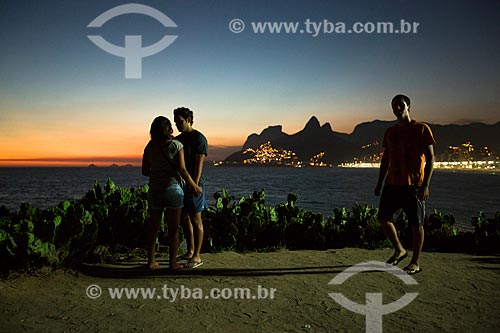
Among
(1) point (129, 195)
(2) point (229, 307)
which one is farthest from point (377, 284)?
(1) point (129, 195)

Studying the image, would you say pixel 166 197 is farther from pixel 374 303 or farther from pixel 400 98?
pixel 400 98

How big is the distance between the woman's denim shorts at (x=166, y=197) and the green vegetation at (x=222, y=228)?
109cm

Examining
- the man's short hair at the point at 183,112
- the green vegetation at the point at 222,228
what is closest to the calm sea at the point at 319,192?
the green vegetation at the point at 222,228

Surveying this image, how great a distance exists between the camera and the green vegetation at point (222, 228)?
5.07 metres

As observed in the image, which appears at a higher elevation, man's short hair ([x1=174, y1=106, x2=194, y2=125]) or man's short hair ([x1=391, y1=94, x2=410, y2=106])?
man's short hair ([x1=391, y1=94, x2=410, y2=106])

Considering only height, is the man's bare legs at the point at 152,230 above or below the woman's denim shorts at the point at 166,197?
below

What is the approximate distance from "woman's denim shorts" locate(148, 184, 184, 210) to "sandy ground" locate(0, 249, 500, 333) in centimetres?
91

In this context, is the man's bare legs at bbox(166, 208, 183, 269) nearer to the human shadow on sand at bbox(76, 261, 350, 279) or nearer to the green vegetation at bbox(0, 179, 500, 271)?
the human shadow on sand at bbox(76, 261, 350, 279)

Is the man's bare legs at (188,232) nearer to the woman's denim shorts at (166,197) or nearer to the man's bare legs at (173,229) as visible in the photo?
the man's bare legs at (173,229)

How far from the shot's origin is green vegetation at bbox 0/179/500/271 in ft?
16.6

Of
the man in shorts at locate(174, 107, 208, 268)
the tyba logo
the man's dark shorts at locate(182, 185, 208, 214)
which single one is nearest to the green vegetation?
the man in shorts at locate(174, 107, 208, 268)

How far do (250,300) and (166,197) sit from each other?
5.51ft

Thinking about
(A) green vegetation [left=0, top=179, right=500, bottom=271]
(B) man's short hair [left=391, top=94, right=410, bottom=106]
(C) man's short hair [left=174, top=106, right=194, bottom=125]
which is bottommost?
(A) green vegetation [left=0, top=179, right=500, bottom=271]

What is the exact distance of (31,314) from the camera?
143 inches
